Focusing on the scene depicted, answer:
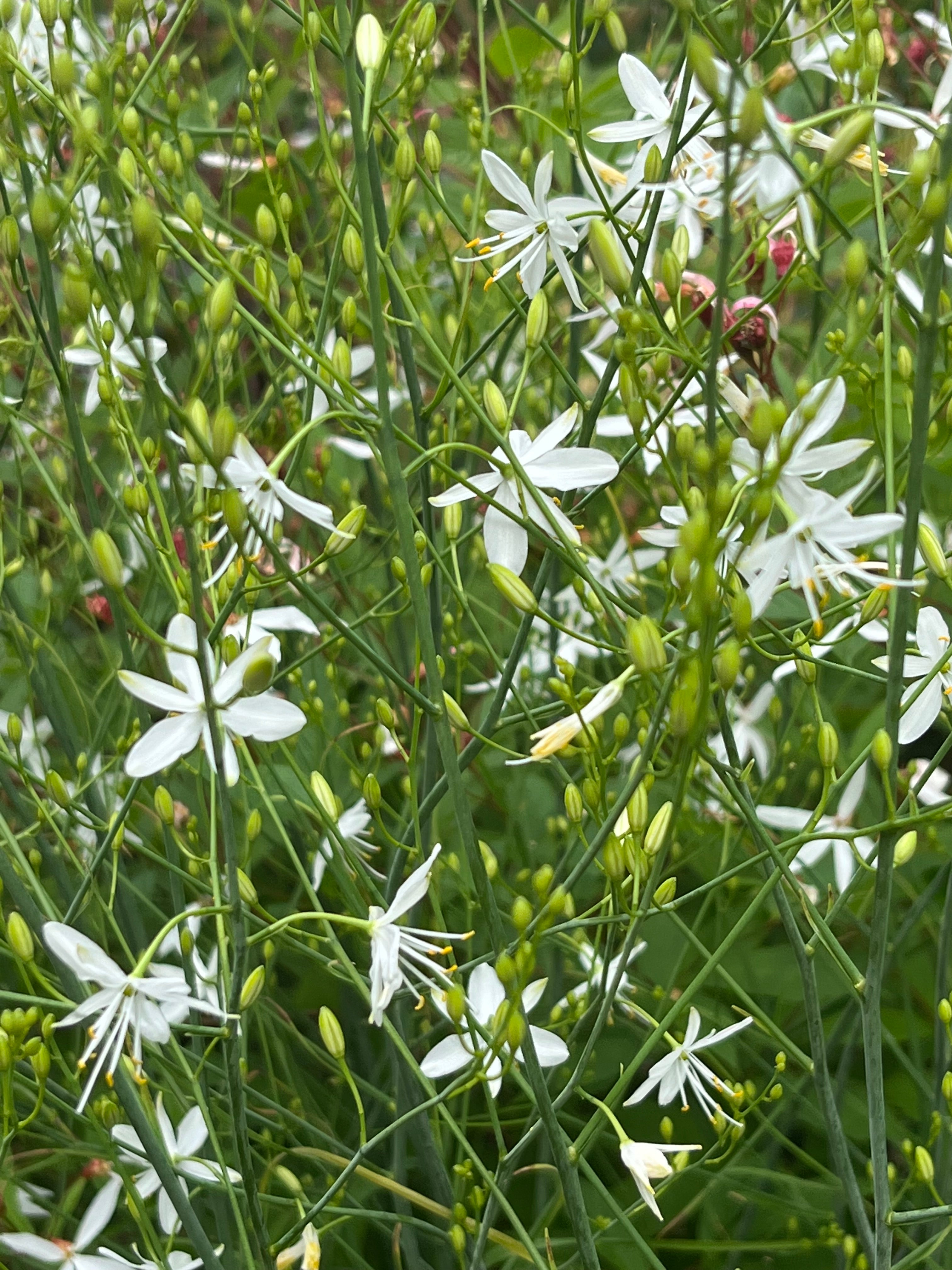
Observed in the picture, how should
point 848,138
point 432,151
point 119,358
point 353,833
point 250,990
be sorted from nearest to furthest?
point 848,138
point 250,990
point 432,151
point 353,833
point 119,358

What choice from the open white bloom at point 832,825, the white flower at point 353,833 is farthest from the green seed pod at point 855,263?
the white flower at point 353,833

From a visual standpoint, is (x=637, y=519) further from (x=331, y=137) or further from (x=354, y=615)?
(x=331, y=137)

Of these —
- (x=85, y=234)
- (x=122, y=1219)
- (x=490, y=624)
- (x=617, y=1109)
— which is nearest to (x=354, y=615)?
(x=490, y=624)

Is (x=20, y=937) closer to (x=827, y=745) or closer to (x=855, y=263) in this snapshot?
(x=827, y=745)

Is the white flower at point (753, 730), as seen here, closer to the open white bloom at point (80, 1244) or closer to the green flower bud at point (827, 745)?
the green flower bud at point (827, 745)

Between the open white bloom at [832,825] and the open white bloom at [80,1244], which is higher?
the open white bloom at [832,825]

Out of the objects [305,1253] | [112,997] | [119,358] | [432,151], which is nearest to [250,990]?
[112,997]
